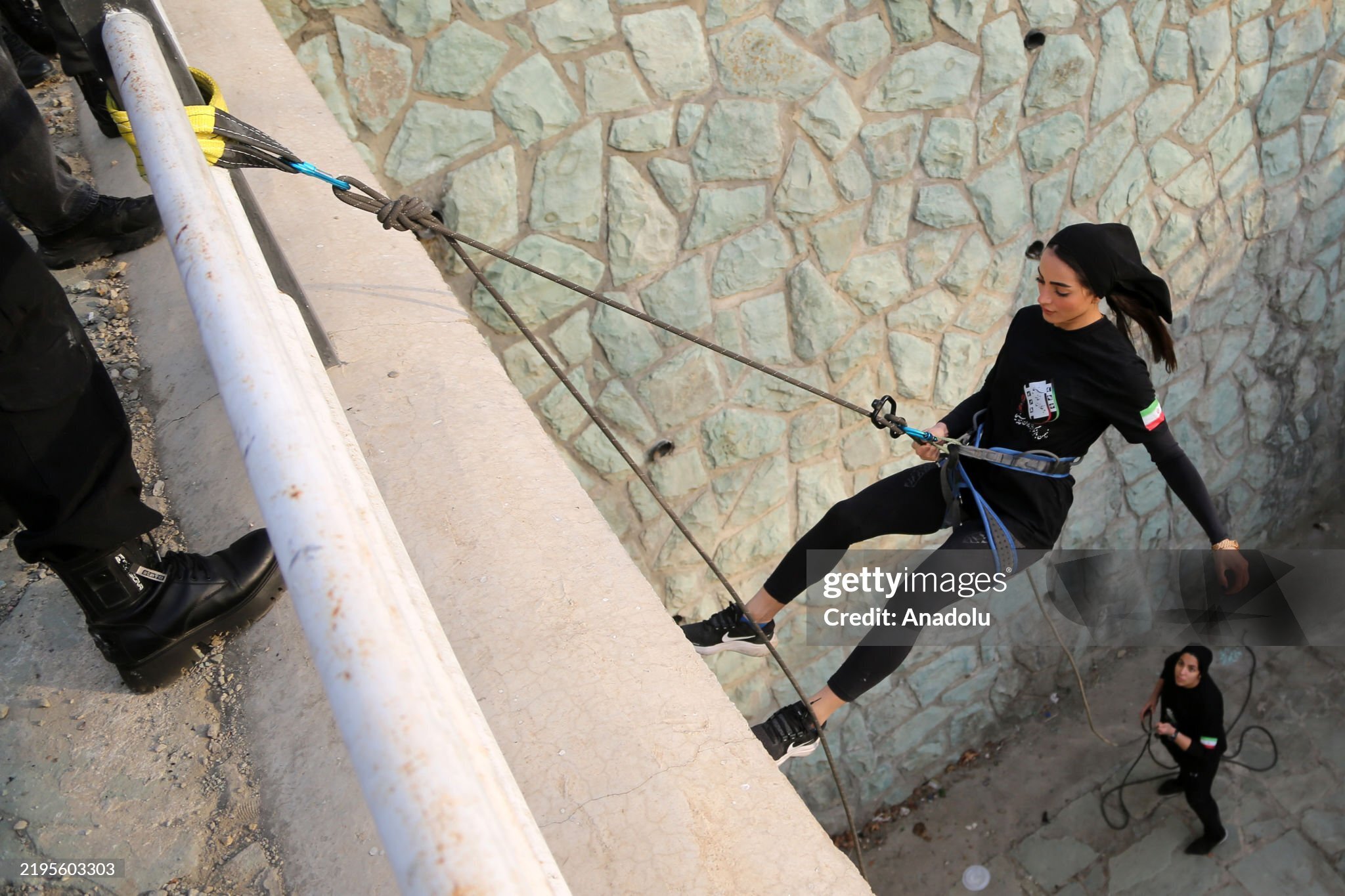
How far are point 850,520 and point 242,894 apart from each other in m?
1.66

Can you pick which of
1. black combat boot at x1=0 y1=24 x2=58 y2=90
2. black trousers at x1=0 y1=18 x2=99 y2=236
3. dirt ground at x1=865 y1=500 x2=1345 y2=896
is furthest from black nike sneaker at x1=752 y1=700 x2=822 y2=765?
black combat boot at x1=0 y1=24 x2=58 y2=90

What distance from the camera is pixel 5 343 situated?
1.30 meters

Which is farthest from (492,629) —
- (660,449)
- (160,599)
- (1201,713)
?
(1201,713)

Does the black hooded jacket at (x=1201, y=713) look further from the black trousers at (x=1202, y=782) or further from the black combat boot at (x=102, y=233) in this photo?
the black combat boot at (x=102, y=233)

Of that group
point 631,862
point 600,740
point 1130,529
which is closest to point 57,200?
point 600,740

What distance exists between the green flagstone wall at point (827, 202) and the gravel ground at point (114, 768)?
1647 millimetres

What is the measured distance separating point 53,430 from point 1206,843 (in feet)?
15.9

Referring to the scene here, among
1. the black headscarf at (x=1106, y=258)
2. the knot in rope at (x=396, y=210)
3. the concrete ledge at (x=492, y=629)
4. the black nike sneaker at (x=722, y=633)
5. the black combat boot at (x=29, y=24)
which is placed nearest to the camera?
the concrete ledge at (x=492, y=629)

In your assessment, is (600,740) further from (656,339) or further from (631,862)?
(656,339)

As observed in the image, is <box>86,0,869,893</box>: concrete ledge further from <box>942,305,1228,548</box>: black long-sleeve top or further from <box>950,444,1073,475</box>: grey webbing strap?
<box>942,305,1228,548</box>: black long-sleeve top

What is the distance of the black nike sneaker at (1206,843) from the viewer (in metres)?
4.27

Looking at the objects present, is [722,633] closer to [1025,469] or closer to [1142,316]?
[1025,469]

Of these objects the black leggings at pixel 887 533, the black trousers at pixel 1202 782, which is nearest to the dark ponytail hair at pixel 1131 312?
the black leggings at pixel 887 533

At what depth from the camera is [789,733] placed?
2275mm
